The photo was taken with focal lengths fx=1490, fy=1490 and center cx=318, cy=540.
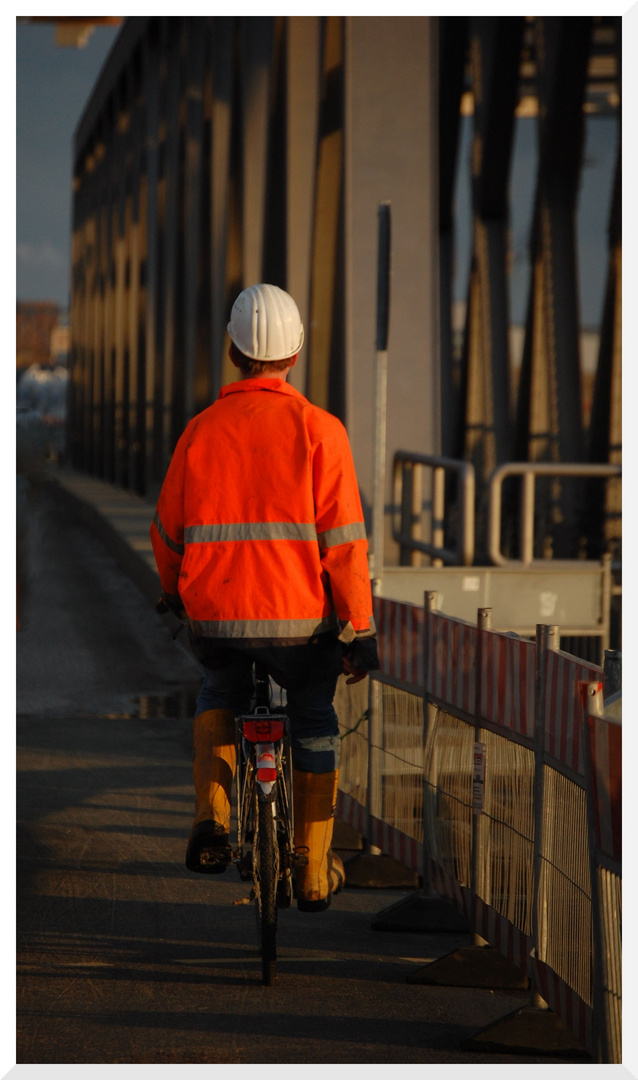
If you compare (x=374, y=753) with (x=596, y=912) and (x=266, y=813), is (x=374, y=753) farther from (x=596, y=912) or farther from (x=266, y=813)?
(x=596, y=912)

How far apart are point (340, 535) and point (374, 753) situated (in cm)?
209

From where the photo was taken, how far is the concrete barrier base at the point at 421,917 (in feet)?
17.4

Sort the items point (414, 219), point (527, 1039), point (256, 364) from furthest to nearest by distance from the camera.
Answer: point (414, 219)
point (256, 364)
point (527, 1039)

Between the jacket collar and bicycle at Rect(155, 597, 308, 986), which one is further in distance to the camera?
the jacket collar

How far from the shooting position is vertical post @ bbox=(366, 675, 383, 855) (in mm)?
6203

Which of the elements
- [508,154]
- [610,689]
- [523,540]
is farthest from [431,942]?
[508,154]

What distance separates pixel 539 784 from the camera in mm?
4504

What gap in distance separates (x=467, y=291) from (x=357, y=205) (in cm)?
911

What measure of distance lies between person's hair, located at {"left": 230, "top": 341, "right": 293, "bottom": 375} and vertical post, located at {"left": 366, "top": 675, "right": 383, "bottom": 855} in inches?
79.9

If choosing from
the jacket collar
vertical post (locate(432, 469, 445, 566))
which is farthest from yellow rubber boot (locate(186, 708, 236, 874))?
vertical post (locate(432, 469, 445, 566))

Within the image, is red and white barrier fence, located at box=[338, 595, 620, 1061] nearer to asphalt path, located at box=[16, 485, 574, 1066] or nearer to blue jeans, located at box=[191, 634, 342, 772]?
asphalt path, located at box=[16, 485, 574, 1066]

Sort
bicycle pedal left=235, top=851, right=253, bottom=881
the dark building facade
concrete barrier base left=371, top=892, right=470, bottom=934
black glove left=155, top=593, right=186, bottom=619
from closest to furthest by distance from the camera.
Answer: bicycle pedal left=235, top=851, right=253, bottom=881 → black glove left=155, top=593, right=186, bottom=619 → concrete barrier base left=371, top=892, right=470, bottom=934 → the dark building facade

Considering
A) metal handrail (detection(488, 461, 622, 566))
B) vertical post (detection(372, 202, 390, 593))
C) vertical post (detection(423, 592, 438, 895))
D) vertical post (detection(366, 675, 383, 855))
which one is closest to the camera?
vertical post (detection(423, 592, 438, 895))

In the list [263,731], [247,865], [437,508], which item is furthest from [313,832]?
[437,508]
